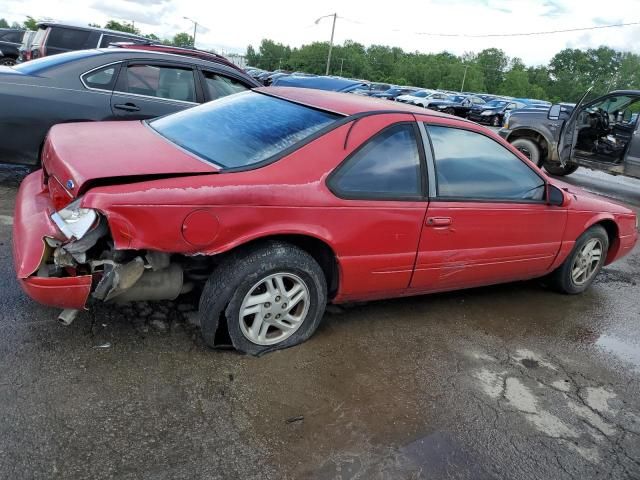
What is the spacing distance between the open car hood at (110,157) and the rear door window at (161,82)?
7.45 ft

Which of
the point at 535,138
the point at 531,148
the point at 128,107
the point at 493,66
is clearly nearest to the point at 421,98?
the point at 535,138

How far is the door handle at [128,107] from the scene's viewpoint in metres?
5.41

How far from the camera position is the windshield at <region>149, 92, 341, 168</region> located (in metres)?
3.03

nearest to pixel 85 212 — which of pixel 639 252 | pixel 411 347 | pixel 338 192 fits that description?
pixel 338 192

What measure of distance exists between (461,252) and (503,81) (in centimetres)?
10521

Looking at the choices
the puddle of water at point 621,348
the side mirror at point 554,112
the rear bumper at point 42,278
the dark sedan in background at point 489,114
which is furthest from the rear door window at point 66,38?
the dark sedan in background at point 489,114

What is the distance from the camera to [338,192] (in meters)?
3.01

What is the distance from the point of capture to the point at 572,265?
452 cm

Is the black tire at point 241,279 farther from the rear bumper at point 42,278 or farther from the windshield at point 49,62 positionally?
the windshield at point 49,62

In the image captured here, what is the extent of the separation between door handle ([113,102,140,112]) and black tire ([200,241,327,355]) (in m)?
3.29

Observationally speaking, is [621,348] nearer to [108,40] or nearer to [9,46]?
[108,40]

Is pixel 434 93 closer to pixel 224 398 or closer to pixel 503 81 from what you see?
pixel 224 398

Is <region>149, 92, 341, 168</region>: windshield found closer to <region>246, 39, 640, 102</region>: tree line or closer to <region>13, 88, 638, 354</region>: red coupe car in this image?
<region>13, 88, 638, 354</region>: red coupe car

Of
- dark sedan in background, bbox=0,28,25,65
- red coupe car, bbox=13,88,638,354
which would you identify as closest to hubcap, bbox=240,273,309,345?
red coupe car, bbox=13,88,638,354
